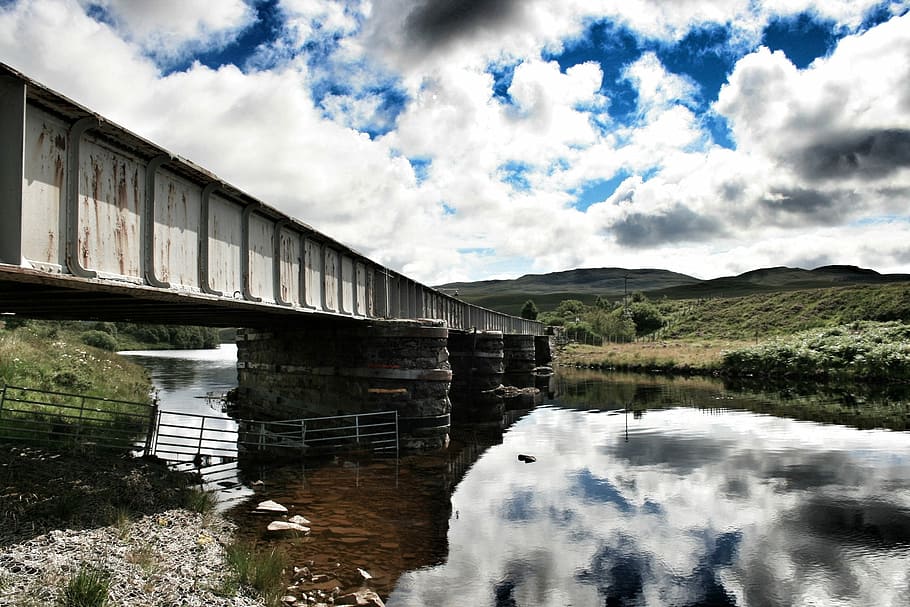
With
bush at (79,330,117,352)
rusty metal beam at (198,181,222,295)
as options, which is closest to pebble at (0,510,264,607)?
rusty metal beam at (198,181,222,295)

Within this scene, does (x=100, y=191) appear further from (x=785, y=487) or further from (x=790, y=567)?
(x=785, y=487)

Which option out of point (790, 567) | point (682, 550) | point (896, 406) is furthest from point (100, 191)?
point (896, 406)

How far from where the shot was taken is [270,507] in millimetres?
11500

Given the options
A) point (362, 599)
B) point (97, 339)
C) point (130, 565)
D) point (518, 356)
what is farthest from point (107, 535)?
point (97, 339)

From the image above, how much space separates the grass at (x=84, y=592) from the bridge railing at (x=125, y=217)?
144 inches

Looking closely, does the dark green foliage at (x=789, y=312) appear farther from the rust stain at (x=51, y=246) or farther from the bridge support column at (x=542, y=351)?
the rust stain at (x=51, y=246)

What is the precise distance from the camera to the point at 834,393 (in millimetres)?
33656

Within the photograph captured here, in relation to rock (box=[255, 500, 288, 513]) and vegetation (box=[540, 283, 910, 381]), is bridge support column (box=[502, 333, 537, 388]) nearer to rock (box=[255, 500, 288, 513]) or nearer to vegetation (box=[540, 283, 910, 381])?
vegetation (box=[540, 283, 910, 381])

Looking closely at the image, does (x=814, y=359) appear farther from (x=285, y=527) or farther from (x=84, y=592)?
(x=84, y=592)

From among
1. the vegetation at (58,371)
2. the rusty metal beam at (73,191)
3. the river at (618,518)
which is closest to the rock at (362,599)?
the river at (618,518)

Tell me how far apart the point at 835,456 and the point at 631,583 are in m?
12.5

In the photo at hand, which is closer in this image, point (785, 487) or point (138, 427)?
point (785, 487)

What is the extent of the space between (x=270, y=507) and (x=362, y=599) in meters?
4.34

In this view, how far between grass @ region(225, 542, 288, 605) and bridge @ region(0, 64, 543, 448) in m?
4.21
